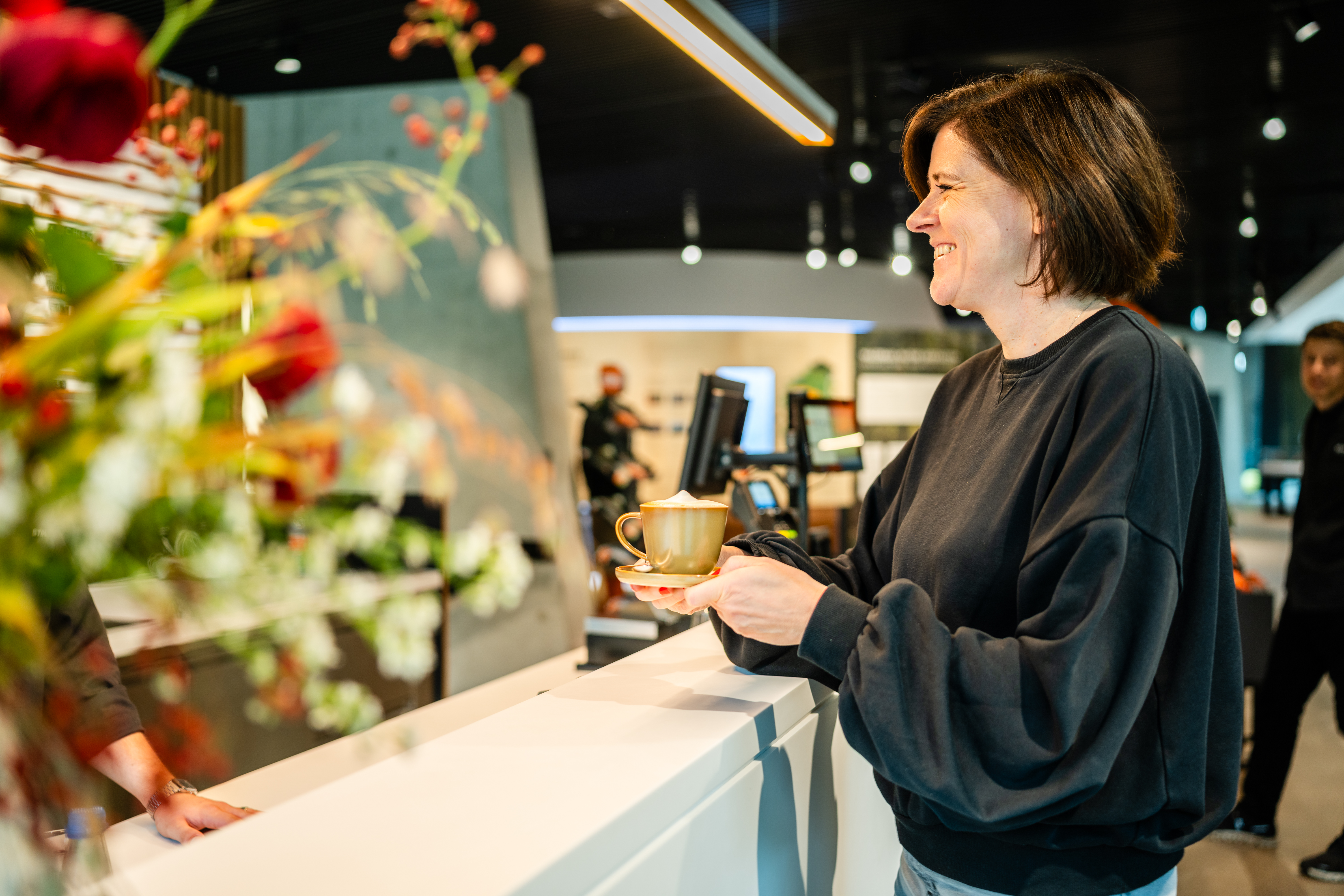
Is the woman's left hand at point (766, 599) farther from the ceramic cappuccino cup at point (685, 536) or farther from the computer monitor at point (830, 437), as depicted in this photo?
the computer monitor at point (830, 437)

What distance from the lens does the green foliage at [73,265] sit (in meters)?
0.37

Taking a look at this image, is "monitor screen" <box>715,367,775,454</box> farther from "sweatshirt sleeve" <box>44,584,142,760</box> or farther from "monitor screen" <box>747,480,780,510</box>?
"sweatshirt sleeve" <box>44,584,142,760</box>

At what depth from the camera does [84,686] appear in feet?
2.17

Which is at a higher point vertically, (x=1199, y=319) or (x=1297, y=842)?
(x=1199, y=319)

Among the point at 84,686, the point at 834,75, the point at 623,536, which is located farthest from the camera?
the point at 834,75

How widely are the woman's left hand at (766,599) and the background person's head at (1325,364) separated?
3114 millimetres

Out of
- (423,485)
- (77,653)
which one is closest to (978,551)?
(423,485)

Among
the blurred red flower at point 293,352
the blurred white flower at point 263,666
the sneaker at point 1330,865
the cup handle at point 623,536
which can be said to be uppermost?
the blurred red flower at point 293,352

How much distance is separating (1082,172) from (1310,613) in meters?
2.92

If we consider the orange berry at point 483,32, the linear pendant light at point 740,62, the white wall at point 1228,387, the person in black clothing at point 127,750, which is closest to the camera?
the orange berry at point 483,32

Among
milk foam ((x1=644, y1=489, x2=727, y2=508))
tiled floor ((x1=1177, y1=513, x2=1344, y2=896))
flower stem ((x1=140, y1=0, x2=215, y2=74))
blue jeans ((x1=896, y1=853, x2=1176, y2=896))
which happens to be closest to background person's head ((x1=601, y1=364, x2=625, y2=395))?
tiled floor ((x1=1177, y1=513, x2=1344, y2=896))

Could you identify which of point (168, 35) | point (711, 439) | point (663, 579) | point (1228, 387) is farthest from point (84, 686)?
point (1228, 387)

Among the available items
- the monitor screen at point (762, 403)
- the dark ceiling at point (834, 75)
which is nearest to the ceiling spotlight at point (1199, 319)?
the dark ceiling at point (834, 75)

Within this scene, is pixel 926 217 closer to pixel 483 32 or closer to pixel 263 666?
pixel 483 32
